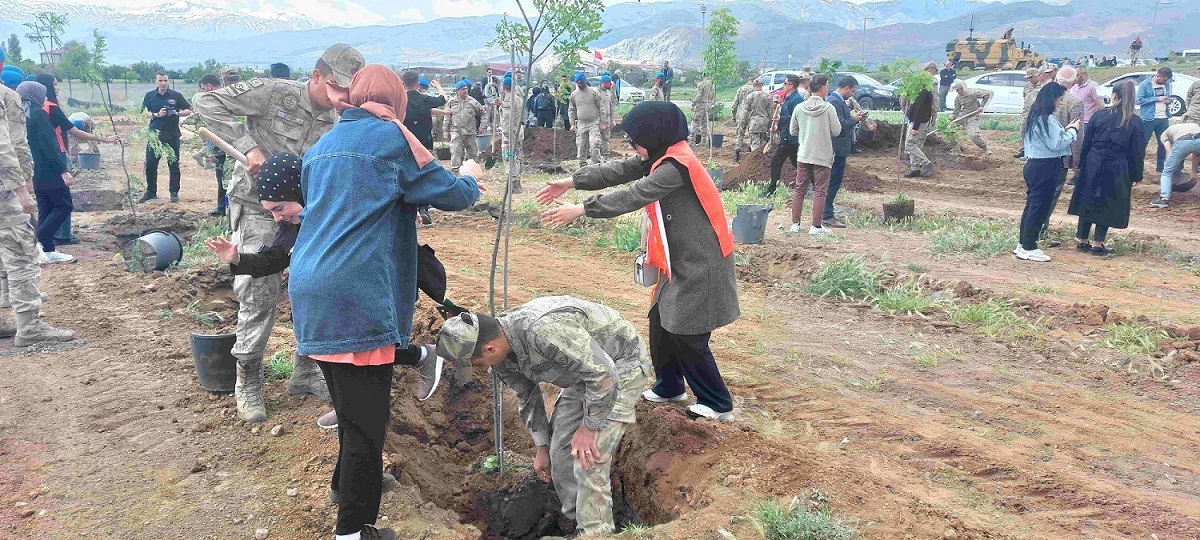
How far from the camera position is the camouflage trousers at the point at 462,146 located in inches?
521

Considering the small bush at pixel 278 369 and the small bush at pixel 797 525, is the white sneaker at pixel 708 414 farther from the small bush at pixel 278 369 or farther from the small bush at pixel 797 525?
the small bush at pixel 278 369

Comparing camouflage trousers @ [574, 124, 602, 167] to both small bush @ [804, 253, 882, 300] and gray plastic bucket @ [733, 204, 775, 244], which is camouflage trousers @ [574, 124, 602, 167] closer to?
gray plastic bucket @ [733, 204, 775, 244]

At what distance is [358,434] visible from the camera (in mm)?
2709

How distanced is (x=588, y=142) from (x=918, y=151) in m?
5.87

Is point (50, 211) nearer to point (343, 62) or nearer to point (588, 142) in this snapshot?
point (343, 62)

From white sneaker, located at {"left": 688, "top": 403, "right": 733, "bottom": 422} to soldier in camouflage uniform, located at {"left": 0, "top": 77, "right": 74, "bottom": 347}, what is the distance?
433 cm

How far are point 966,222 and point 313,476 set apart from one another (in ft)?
28.2

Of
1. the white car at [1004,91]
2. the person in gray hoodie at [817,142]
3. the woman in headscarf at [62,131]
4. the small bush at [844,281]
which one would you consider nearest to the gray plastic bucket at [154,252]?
the woman in headscarf at [62,131]

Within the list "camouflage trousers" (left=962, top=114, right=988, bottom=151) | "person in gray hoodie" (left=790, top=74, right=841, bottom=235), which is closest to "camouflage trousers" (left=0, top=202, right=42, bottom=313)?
"person in gray hoodie" (left=790, top=74, right=841, bottom=235)

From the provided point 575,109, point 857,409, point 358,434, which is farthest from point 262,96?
point 575,109

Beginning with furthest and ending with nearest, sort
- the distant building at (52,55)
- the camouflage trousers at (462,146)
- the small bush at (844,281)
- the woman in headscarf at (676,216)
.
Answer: the distant building at (52,55), the camouflage trousers at (462,146), the small bush at (844,281), the woman in headscarf at (676,216)

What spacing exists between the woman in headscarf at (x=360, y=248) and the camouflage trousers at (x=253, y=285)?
135 cm

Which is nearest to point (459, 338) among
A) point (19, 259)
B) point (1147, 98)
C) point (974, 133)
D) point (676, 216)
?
point (676, 216)

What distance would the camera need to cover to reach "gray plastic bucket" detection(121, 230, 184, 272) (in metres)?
6.52
